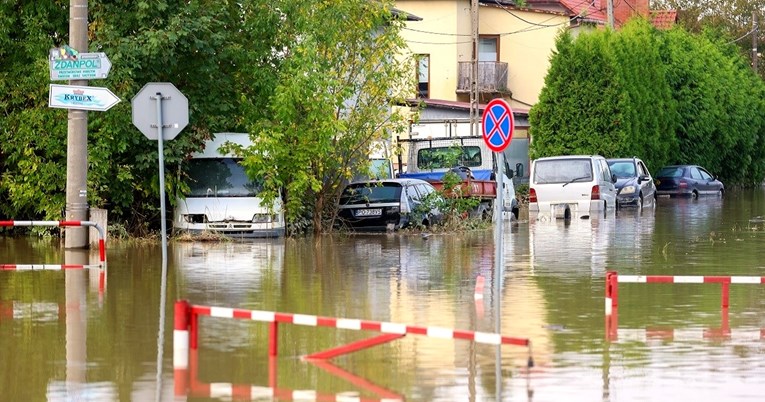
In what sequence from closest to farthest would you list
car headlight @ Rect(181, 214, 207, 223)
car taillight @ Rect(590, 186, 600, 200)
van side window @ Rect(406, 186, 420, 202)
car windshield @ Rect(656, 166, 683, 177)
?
car headlight @ Rect(181, 214, 207, 223)
van side window @ Rect(406, 186, 420, 202)
car taillight @ Rect(590, 186, 600, 200)
car windshield @ Rect(656, 166, 683, 177)

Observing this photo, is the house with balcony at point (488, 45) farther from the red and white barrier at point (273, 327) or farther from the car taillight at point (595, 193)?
the red and white barrier at point (273, 327)

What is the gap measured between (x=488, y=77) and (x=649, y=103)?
9.27m

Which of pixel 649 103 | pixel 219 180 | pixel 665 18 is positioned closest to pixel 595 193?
pixel 219 180

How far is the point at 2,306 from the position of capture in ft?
53.1

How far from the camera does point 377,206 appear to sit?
3167 cm

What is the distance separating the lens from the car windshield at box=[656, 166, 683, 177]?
192 ft

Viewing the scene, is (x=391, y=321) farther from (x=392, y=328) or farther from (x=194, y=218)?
(x=194, y=218)

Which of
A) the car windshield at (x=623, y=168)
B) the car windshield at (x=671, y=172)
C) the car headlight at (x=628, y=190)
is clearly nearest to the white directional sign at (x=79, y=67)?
the car headlight at (x=628, y=190)

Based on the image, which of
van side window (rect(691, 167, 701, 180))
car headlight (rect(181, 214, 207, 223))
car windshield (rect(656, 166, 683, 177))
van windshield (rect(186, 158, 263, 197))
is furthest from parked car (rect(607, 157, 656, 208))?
car headlight (rect(181, 214, 207, 223))

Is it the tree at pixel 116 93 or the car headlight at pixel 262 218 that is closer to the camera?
the tree at pixel 116 93

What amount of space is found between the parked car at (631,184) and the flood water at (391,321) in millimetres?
18550

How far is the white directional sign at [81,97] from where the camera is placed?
23.0 m

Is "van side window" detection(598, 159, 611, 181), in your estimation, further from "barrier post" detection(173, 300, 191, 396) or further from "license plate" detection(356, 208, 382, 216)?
"barrier post" detection(173, 300, 191, 396)

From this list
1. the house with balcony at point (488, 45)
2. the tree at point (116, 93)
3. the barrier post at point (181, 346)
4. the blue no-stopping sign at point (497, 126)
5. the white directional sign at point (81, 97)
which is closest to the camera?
the barrier post at point (181, 346)
